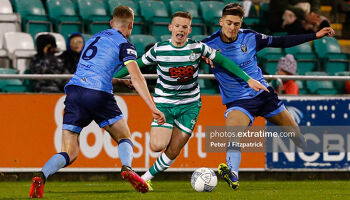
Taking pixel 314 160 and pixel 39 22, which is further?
pixel 39 22

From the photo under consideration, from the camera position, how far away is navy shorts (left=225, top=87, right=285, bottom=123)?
9195 millimetres

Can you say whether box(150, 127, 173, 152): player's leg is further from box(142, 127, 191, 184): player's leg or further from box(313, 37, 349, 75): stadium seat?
box(313, 37, 349, 75): stadium seat

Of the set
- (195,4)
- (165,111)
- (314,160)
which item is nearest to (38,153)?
(165,111)

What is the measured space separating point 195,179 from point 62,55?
3.82m

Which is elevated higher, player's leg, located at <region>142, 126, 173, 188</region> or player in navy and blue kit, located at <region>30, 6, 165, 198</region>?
player in navy and blue kit, located at <region>30, 6, 165, 198</region>

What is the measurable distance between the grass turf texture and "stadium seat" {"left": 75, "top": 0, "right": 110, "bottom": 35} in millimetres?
4713

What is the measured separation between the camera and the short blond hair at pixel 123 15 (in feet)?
26.6

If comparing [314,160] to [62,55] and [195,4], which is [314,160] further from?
[195,4]

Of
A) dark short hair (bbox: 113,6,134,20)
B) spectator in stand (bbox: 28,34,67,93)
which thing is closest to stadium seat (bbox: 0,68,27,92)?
spectator in stand (bbox: 28,34,67,93)

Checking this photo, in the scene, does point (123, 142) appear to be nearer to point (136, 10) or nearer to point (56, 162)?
point (56, 162)

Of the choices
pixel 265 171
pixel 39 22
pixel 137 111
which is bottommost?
pixel 265 171

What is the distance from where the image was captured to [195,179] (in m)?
8.97

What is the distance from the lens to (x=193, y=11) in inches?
637

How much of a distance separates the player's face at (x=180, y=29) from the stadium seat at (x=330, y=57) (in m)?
7.39
